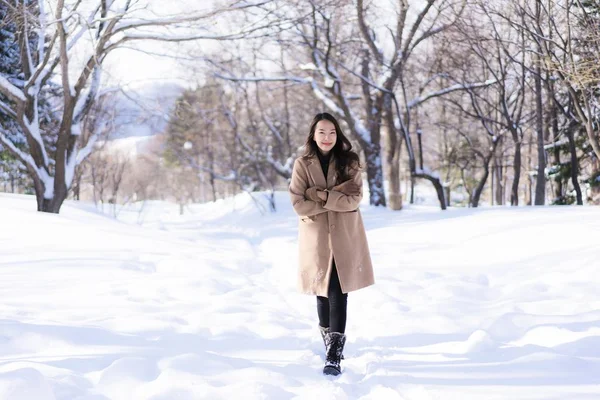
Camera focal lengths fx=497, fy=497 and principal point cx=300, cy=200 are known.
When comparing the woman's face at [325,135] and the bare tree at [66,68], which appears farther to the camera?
the bare tree at [66,68]

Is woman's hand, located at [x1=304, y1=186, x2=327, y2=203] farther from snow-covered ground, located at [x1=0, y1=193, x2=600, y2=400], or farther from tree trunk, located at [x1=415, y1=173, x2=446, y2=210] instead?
tree trunk, located at [x1=415, y1=173, x2=446, y2=210]

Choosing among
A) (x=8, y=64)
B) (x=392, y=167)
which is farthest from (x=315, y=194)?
(x=8, y=64)

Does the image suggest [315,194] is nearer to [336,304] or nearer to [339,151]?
[339,151]

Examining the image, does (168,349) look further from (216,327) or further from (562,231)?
(562,231)

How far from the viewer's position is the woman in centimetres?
339

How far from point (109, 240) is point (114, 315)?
12.9 feet

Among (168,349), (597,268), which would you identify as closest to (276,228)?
(597,268)

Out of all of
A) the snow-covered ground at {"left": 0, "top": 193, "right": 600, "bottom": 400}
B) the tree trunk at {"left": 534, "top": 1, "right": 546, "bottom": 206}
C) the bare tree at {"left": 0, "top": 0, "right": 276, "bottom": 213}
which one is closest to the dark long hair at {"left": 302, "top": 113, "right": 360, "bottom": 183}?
the snow-covered ground at {"left": 0, "top": 193, "right": 600, "bottom": 400}

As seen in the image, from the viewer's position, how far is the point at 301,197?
346 cm

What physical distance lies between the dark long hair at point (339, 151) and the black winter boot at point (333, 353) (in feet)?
3.50

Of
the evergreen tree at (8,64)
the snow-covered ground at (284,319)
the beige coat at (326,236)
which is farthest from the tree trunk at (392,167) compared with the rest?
the beige coat at (326,236)

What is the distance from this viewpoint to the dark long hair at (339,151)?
349 cm

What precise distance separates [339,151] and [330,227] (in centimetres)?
56

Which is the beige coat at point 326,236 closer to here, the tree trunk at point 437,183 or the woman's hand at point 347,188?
the woman's hand at point 347,188
